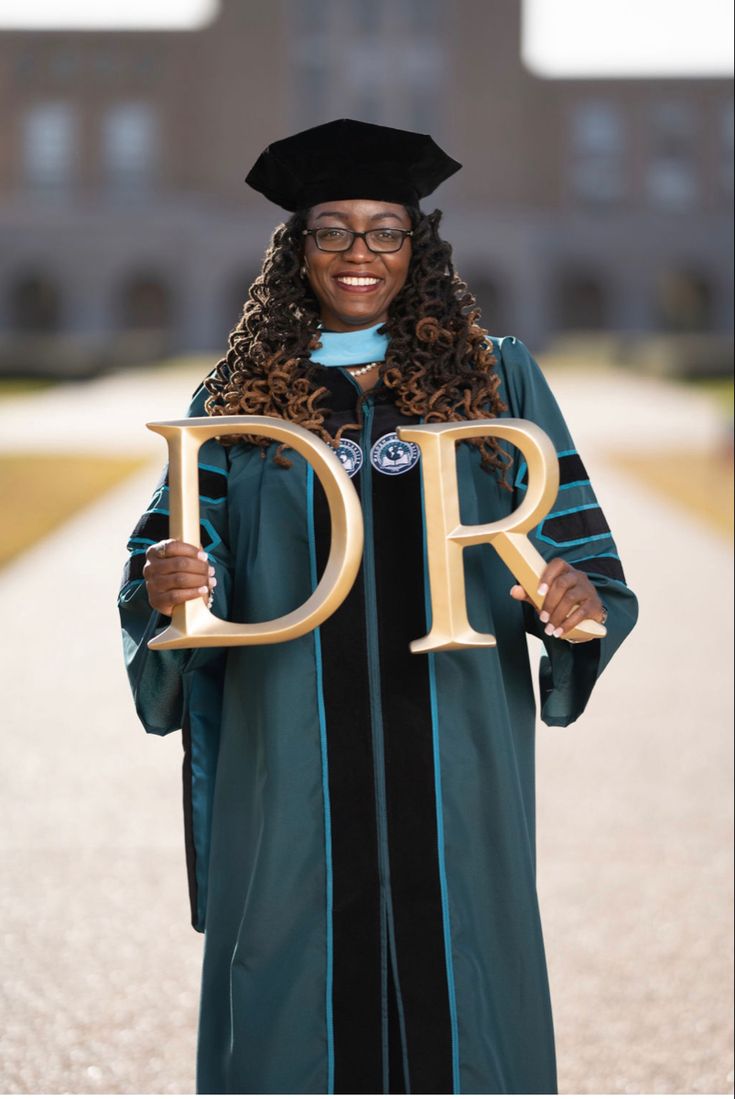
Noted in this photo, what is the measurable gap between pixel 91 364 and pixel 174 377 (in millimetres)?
1867

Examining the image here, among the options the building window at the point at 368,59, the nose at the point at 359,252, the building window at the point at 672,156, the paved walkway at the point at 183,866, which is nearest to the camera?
the nose at the point at 359,252

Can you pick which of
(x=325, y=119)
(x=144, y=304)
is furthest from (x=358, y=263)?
(x=325, y=119)

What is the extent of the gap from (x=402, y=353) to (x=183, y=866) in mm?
3020

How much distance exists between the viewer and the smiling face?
2.42 m

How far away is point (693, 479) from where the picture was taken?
1550 centimetres

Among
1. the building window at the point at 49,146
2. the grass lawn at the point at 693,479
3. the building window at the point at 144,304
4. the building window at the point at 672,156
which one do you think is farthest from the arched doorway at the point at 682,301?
the grass lawn at the point at 693,479

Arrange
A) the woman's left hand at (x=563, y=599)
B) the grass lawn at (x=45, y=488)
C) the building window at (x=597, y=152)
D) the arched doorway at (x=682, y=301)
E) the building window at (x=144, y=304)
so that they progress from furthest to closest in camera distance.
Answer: the building window at (x=597, y=152) → the arched doorway at (x=682, y=301) → the building window at (x=144, y=304) → the grass lawn at (x=45, y=488) → the woman's left hand at (x=563, y=599)

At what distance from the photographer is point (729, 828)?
215 inches

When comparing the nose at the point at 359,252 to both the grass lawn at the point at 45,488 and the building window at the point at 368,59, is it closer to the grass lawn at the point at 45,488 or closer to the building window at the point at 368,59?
the grass lawn at the point at 45,488

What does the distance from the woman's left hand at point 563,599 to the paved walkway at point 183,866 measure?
5.82 feet

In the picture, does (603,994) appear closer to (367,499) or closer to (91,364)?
(367,499)

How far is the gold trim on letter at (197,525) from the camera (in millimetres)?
2260

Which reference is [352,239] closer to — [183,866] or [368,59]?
[183,866]

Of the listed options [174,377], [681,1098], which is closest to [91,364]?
[174,377]
